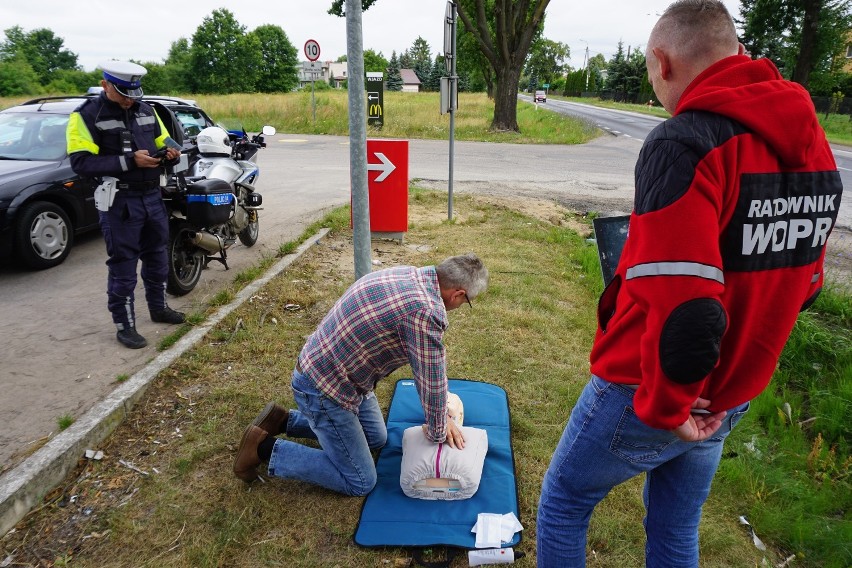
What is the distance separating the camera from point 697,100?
1358 mm

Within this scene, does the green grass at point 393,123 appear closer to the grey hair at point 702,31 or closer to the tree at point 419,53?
the grey hair at point 702,31

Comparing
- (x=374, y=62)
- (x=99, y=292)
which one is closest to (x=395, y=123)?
(x=99, y=292)

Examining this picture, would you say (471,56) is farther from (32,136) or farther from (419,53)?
(419,53)

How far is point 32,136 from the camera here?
6.65 m

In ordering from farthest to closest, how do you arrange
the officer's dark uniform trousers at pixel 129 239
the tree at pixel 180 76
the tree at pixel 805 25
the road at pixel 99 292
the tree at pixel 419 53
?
the tree at pixel 419 53
the tree at pixel 180 76
the tree at pixel 805 25
the officer's dark uniform trousers at pixel 129 239
the road at pixel 99 292

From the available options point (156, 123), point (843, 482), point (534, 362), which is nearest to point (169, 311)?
point (156, 123)

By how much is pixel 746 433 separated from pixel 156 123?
15.7 feet

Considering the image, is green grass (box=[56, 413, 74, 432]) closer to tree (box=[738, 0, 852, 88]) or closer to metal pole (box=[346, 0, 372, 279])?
metal pole (box=[346, 0, 372, 279])

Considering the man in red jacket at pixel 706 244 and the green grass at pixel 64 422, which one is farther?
the green grass at pixel 64 422

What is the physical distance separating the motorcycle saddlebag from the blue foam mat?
2.65 metres

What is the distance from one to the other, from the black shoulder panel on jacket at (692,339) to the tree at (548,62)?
316 ft

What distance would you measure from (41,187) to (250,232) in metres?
2.16

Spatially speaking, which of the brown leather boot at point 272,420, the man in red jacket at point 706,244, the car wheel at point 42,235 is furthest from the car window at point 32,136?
the man in red jacket at point 706,244

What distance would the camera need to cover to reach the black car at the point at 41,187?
569 centimetres
